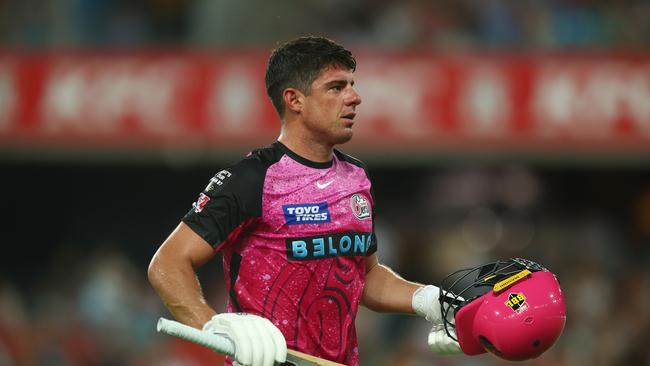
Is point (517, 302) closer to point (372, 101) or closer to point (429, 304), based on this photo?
point (429, 304)

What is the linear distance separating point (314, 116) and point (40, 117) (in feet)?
24.9

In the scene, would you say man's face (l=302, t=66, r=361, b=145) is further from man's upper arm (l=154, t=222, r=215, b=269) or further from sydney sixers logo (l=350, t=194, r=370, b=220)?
man's upper arm (l=154, t=222, r=215, b=269)

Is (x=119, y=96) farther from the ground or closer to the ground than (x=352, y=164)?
closer to the ground

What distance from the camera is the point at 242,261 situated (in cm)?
454

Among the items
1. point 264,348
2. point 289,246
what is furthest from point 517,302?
point 264,348

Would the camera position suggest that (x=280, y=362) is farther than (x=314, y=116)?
No

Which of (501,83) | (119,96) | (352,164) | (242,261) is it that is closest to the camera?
(242,261)

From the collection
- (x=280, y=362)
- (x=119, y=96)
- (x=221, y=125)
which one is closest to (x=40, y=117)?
(x=119, y=96)

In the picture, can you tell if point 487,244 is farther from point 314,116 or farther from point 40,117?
point 314,116

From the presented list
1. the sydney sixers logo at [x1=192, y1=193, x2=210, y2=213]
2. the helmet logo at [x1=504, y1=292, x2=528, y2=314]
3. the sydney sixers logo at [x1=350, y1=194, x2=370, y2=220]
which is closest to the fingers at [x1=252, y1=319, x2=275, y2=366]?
the sydney sixers logo at [x1=192, y1=193, x2=210, y2=213]

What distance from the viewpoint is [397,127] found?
10.8 metres

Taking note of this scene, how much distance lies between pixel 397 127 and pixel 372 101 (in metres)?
0.32

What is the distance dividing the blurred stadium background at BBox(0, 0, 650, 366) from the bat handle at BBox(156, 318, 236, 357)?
5570mm

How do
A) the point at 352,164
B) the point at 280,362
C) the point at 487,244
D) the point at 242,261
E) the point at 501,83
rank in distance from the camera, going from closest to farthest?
the point at 280,362
the point at 242,261
the point at 352,164
the point at 501,83
the point at 487,244
